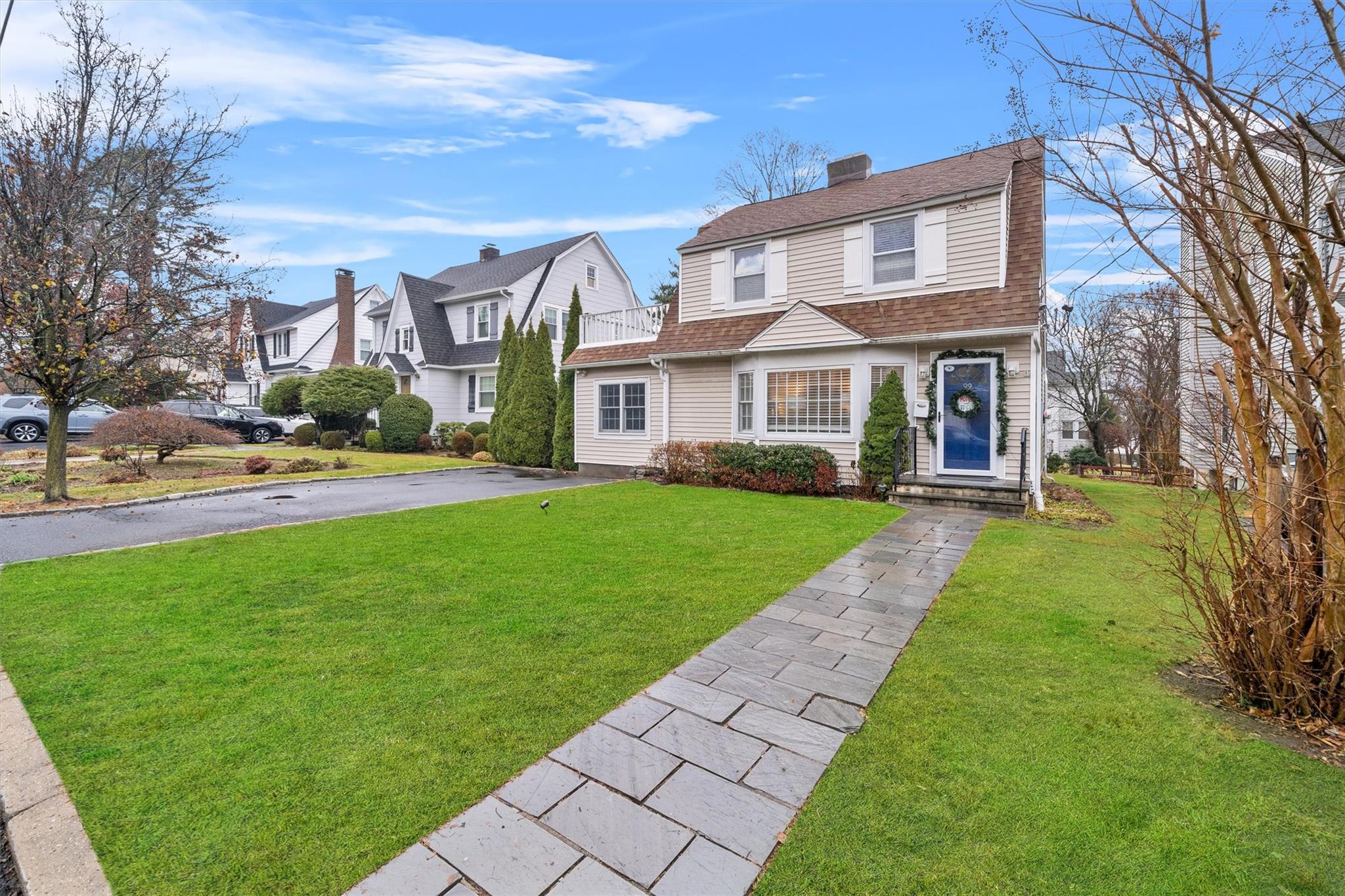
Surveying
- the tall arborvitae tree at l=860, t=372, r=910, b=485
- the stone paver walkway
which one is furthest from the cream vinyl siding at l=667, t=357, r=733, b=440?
A: the stone paver walkway

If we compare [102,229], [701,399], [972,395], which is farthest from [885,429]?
[102,229]

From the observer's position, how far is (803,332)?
10.9 meters

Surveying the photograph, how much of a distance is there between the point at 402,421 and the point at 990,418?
18.9m

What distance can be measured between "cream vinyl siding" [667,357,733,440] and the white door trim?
418cm

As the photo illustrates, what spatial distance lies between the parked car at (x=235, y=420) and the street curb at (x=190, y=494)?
11.1 m

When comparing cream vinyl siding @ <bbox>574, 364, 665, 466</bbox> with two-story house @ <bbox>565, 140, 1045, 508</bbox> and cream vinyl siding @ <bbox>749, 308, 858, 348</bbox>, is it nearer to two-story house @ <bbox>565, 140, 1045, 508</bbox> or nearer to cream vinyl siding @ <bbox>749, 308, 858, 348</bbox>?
→ two-story house @ <bbox>565, 140, 1045, 508</bbox>

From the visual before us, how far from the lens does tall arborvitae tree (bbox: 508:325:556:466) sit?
55.2 feet

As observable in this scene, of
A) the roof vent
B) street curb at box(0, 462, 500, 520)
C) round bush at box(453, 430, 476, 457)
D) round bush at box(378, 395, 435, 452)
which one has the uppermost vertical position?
the roof vent

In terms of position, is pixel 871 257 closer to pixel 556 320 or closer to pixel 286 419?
pixel 556 320

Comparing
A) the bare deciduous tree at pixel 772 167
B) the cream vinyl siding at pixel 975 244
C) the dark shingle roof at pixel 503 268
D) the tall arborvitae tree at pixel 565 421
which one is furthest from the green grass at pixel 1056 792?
the bare deciduous tree at pixel 772 167

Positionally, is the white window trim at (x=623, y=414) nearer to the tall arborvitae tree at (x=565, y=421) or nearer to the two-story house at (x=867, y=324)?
the two-story house at (x=867, y=324)

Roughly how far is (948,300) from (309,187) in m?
15.6

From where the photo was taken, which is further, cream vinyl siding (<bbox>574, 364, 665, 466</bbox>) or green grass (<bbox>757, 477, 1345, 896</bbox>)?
cream vinyl siding (<bbox>574, 364, 665, 466</bbox>)

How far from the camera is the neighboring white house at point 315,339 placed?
96.6 feet
